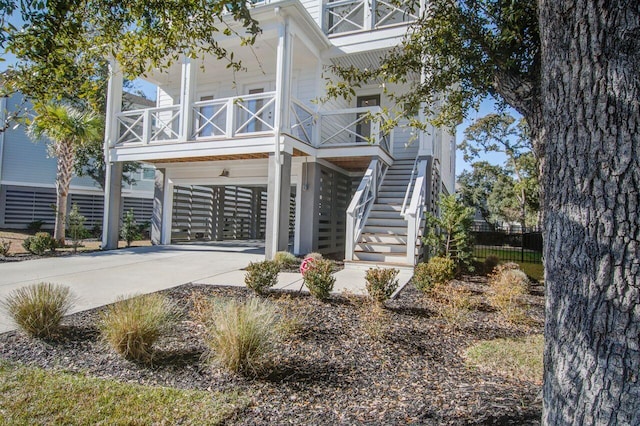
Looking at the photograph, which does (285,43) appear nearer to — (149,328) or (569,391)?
(149,328)

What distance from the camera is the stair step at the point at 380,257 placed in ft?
27.3

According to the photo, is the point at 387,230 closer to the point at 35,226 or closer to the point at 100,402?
the point at 100,402

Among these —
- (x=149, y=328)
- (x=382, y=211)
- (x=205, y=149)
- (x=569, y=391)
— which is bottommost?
(x=149, y=328)

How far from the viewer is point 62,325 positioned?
13.5 ft

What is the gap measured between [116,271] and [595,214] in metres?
7.70

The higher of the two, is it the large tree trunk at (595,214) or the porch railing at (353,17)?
the porch railing at (353,17)

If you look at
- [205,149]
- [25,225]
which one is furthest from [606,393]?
[25,225]

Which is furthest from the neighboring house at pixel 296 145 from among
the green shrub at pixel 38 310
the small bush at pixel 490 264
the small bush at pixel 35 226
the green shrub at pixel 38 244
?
the small bush at pixel 35 226

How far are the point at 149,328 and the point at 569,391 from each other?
309 cm

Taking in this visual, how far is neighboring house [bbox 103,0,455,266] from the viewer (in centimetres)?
885

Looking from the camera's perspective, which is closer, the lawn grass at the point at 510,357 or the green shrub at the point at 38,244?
the lawn grass at the point at 510,357

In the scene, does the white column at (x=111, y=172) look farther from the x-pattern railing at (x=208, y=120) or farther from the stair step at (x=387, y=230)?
the stair step at (x=387, y=230)

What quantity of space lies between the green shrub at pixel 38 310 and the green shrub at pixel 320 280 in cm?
282

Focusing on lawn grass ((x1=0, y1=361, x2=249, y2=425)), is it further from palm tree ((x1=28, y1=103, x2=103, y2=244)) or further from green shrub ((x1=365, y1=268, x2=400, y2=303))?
palm tree ((x1=28, y1=103, x2=103, y2=244))
